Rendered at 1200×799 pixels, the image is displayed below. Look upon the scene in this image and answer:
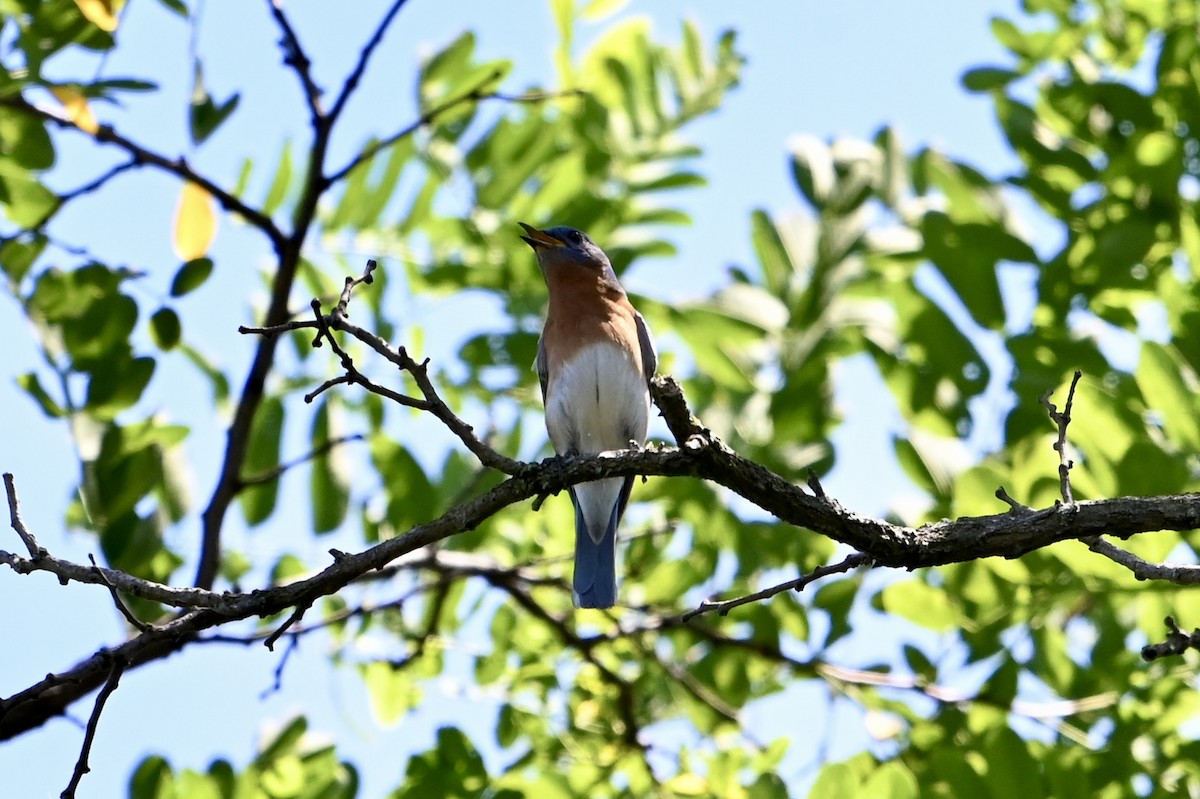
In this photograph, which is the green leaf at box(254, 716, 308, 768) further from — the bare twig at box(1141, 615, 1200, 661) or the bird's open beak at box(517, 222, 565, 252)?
the bare twig at box(1141, 615, 1200, 661)

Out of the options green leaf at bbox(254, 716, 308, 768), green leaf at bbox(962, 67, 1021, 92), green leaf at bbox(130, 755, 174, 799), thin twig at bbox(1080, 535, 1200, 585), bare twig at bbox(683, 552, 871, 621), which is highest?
green leaf at bbox(962, 67, 1021, 92)

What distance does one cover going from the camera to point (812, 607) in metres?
5.18

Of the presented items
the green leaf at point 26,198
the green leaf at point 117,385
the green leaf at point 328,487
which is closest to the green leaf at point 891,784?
the green leaf at point 328,487

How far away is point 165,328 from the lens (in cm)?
481

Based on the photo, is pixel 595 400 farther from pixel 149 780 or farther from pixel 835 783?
pixel 149 780

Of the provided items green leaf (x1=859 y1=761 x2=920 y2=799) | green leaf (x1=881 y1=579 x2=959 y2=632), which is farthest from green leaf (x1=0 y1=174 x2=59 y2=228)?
green leaf (x1=859 y1=761 x2=920 y2=799)

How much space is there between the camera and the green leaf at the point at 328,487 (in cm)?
565

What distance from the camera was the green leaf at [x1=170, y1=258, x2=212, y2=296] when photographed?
4773 mm

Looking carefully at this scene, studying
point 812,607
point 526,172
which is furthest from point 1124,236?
point 526,172

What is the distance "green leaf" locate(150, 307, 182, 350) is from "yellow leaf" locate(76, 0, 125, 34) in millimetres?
1037

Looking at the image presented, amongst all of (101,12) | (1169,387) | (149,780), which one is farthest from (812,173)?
(149,780)

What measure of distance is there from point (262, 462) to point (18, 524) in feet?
9.23

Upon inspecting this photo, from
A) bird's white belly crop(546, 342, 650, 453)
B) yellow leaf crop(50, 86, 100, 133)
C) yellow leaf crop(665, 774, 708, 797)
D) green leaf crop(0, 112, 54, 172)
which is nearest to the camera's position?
yellow leaf crop(50, 86, 100, 133)

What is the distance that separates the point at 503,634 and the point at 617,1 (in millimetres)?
3063
